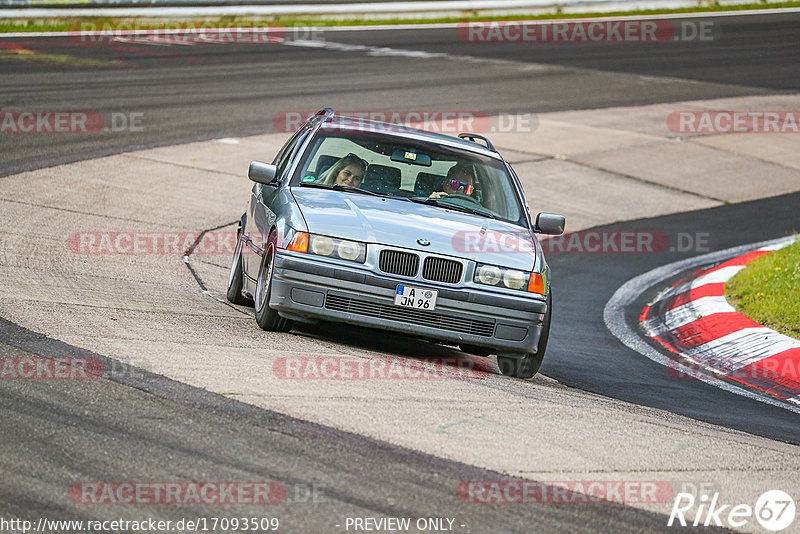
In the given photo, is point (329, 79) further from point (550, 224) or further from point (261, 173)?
point (550, 224)

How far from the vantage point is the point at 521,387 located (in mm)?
7223

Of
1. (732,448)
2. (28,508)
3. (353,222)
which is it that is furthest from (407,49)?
(28,508)

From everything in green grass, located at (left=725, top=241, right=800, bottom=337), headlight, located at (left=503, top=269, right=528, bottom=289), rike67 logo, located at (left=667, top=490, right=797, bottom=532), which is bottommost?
green grass, located at (left=725, top=241, right=800, bottom=337)

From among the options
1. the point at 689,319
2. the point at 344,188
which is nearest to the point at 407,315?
the point at 344,188

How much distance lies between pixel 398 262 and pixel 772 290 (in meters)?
4.75

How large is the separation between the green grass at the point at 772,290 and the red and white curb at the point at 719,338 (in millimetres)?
112

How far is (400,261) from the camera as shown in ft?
24.6

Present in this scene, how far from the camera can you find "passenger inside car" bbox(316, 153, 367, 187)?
28.4 ft

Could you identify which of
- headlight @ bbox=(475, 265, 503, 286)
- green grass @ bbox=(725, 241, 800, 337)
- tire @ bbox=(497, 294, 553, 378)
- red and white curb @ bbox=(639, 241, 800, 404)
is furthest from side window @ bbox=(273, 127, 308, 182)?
green grass @ bbox=(725, 241, 800, 337)

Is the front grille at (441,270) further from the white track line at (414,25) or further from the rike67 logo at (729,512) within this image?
the white track line at (414,25)

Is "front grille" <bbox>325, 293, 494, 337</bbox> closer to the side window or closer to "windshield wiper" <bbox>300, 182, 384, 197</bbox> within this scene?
"windshield wiper" <bbox>300, 182, 384, 197</bbox>

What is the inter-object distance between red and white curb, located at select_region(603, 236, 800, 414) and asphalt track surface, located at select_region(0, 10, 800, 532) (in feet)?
0.50

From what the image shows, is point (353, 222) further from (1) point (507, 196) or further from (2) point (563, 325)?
(2) point (563, 325)

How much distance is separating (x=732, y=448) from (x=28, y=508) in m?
3.57
